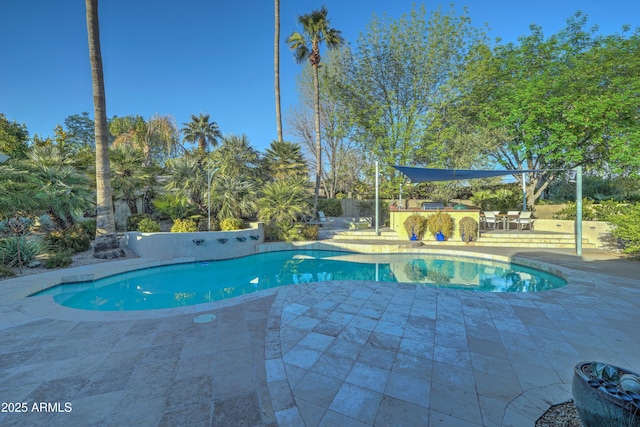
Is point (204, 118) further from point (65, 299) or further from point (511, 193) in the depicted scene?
point (511, 193)

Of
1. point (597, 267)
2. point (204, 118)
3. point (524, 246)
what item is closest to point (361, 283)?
point (597, 267)

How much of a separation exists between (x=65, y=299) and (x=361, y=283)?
6.00 metres

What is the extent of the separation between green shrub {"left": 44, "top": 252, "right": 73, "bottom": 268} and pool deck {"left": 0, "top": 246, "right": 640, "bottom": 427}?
2892 millimetres

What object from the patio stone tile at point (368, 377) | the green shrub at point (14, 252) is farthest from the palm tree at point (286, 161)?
the patio stone tile at point (368, 377)

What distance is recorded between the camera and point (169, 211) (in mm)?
11133

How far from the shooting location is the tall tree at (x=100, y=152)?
7.86m

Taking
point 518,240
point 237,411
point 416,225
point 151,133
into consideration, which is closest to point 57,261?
point 237,411

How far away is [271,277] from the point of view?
25.2ft

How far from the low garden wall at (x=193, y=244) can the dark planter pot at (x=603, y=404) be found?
9.37m

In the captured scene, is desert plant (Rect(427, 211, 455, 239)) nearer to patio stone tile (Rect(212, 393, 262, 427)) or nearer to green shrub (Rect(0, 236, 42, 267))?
patio stone tile (Rect(212, 393, 262, 427))

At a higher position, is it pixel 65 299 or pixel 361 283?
pixel 361 283

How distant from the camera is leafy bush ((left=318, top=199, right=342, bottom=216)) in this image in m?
18.3

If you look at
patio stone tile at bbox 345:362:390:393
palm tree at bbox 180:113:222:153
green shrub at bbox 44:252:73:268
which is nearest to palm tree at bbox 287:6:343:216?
palm tree at bbox 180:113:222:153

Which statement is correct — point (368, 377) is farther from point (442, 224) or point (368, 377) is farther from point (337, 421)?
point (442, 224)
